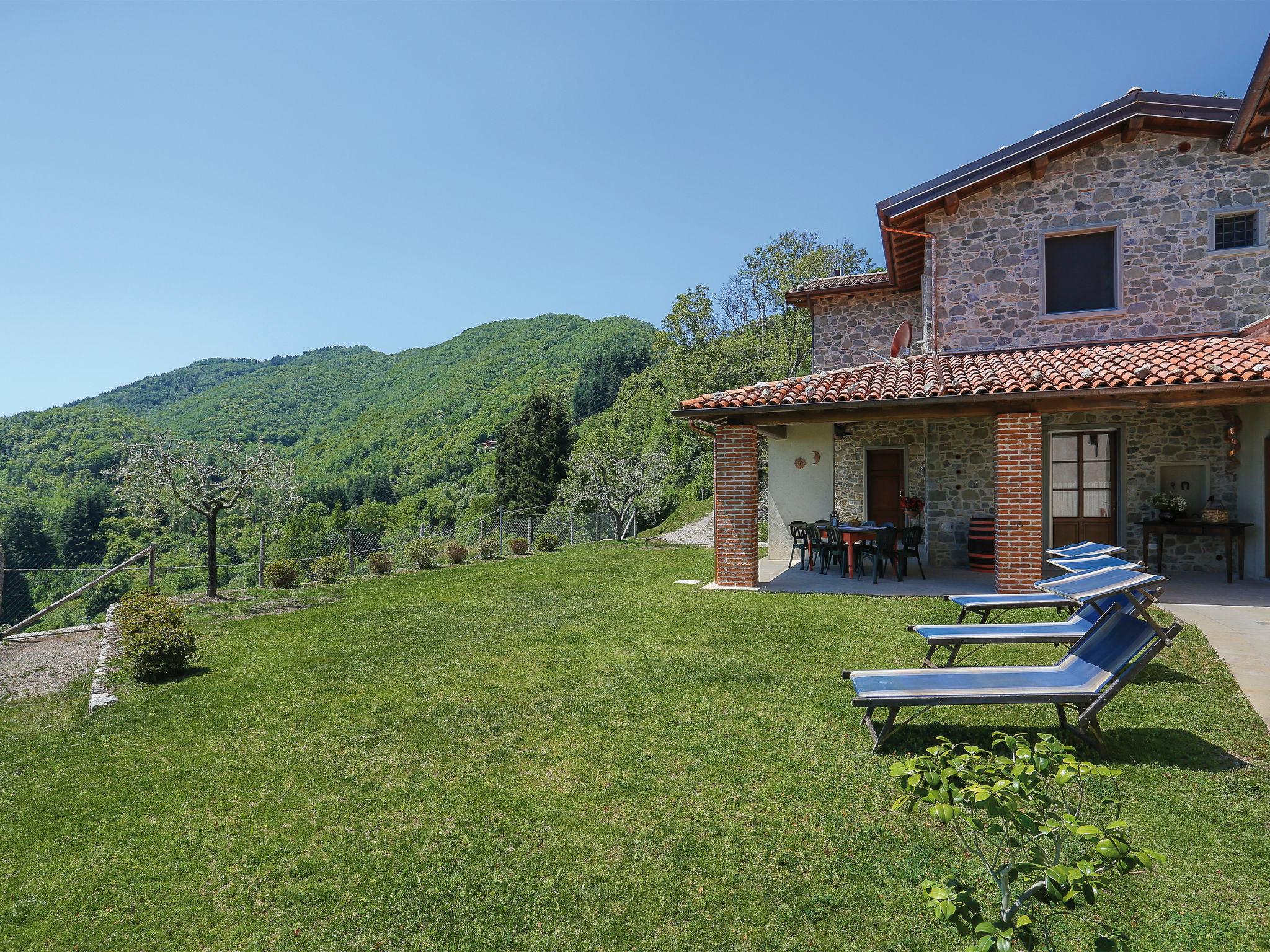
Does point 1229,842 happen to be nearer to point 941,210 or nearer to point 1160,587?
point 1160,587

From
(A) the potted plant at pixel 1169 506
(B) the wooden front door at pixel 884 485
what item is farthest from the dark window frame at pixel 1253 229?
(B) the wooden front door at pixel 884 485

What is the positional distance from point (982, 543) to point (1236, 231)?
20.8 ft

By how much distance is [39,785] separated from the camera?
14.3 feet

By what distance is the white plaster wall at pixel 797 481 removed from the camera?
46.8 feet

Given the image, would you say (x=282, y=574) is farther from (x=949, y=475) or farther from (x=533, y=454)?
(x=533, y=454)

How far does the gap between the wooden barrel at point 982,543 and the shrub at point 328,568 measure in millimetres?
12548

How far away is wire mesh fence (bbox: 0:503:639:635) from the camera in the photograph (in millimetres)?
13867

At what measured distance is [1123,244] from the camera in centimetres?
1084

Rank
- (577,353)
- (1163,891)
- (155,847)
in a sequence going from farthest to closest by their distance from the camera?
1. (577,353)
2. (155,847)
3. (1163,891)

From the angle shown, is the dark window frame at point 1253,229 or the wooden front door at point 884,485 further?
the wooden front door at point 884,485

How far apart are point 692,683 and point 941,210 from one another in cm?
1015

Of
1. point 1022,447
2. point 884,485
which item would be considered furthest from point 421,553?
point 1022,447

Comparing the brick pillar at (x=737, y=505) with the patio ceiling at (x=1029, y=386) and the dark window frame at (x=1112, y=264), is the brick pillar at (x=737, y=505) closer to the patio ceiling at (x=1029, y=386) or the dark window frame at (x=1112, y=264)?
the patio ceiling at (x=1029, y=386)

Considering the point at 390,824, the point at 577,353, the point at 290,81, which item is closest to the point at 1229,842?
the point at 390,824
